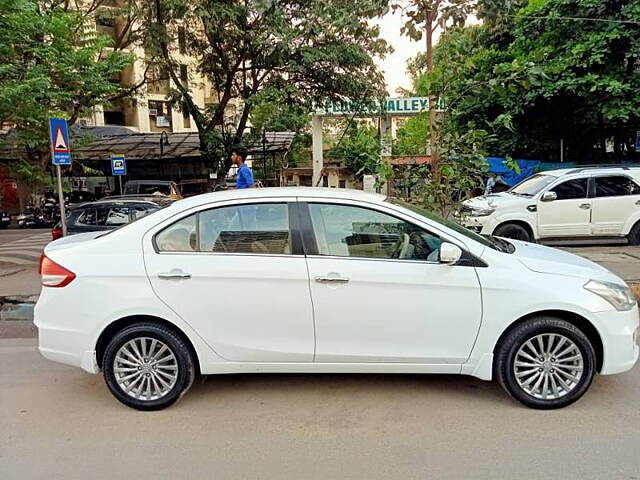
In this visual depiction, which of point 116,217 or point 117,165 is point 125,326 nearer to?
point 116,217

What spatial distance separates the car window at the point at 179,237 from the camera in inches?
148

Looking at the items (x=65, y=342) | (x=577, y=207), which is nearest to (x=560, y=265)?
(x=65, y=342)

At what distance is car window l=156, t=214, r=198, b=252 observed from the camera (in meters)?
3.75

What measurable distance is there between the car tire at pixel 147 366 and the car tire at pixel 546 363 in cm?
235

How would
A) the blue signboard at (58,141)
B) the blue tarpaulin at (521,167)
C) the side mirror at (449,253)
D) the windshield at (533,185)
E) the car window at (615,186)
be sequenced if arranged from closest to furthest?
the side mirror at (449,253) → the blue signboard at (58,141) → the car window at (615,186) → the windshield at (533,185) → the blue tarpaulin at (521,167)

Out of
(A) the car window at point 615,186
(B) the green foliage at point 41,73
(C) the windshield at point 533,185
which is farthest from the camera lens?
(C) the windshield at point 533,185

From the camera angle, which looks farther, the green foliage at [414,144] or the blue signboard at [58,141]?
the blue signboard at [58,141]

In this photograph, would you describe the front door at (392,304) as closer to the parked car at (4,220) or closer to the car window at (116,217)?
the car window at (116,217)

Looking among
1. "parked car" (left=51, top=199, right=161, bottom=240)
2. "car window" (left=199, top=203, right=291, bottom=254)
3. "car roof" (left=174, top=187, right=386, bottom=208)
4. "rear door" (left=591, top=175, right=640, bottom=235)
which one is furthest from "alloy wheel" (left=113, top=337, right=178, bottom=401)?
"rear door" (left=591, top=175, right=640, bottom=235)

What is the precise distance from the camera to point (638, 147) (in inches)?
529

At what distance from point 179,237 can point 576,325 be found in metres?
3.00

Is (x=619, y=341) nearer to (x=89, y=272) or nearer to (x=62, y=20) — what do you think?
(x=89, y=272)

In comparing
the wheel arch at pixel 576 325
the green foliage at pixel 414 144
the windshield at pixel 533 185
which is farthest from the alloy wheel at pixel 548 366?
the windshield at pixel 533 185

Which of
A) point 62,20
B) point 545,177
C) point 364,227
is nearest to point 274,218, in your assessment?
point 364,227
